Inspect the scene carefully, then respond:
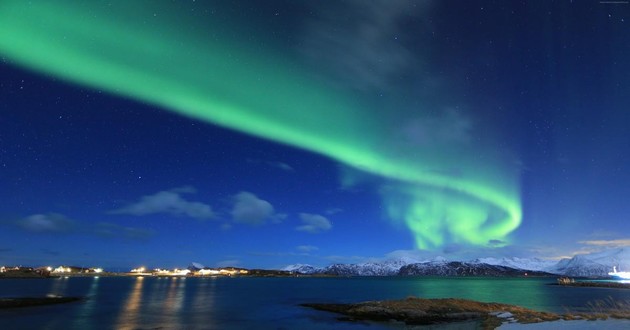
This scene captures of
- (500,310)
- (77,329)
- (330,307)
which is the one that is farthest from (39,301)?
(500,310)

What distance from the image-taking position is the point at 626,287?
166 m

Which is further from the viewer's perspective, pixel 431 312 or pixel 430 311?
pixel 430 311

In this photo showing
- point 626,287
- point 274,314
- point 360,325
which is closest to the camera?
point 360,325

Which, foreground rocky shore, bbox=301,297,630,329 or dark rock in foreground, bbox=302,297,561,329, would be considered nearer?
foreground rocky shore, bbox=301,297,630,329

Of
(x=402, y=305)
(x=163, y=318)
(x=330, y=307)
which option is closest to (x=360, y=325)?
(x=402, y=305)

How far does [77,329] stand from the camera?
167ft

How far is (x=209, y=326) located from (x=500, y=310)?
140ft

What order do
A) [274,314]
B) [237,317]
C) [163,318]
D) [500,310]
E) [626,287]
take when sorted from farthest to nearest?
[626,287], [274,314], [237,317], [163,318], [500,310]

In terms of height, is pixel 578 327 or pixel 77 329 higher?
pixel 578 327

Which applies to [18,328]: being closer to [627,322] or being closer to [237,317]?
[237,317]

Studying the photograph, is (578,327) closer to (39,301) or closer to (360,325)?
(360,325)

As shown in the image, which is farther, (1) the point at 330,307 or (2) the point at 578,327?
(1) the point at 330,307

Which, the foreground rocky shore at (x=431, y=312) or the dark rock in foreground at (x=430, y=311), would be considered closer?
the foreground rocky shore at (x=431, y=312)

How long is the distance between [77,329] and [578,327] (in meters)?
55.8
